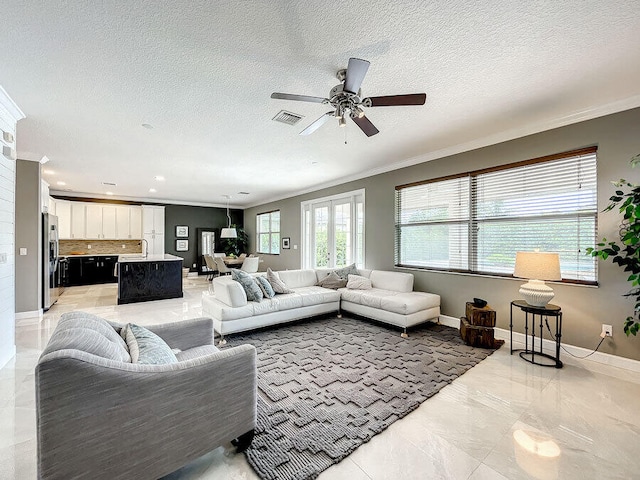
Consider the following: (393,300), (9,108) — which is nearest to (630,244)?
(393,300)

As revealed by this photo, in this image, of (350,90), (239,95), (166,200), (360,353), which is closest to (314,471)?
(360,353)

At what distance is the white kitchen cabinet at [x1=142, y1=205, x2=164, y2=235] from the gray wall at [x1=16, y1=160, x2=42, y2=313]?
14.3 ft

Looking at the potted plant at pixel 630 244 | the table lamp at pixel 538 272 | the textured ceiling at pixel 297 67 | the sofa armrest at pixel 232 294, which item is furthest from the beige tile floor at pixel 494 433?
the textured ceiling at pixel 297 67

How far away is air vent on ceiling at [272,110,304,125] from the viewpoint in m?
3.12

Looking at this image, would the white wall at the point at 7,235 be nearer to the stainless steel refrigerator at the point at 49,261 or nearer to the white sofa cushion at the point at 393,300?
the stainless steel refrigerator at the point at 49,261

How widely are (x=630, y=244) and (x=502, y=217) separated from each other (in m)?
1.32

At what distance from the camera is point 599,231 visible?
299 cm

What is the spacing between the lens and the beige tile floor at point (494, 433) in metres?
1.61

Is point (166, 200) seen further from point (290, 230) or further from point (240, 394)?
point (240, 394)

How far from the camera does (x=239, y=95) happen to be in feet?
9.02

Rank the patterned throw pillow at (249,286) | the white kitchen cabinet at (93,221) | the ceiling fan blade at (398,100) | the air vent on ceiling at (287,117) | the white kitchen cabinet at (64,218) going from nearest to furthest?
the ceiling fan blade at (398,100) → the air vent on ceiling at (287,117) → the patterned throw pillow at (249,286) → the white kitchen cabinet at (64,218) → the white kitchen cabinet at (93,221)

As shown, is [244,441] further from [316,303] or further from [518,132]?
[518,132]

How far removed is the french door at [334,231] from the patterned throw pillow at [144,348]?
4491 mm

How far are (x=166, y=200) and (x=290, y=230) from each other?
452cm
